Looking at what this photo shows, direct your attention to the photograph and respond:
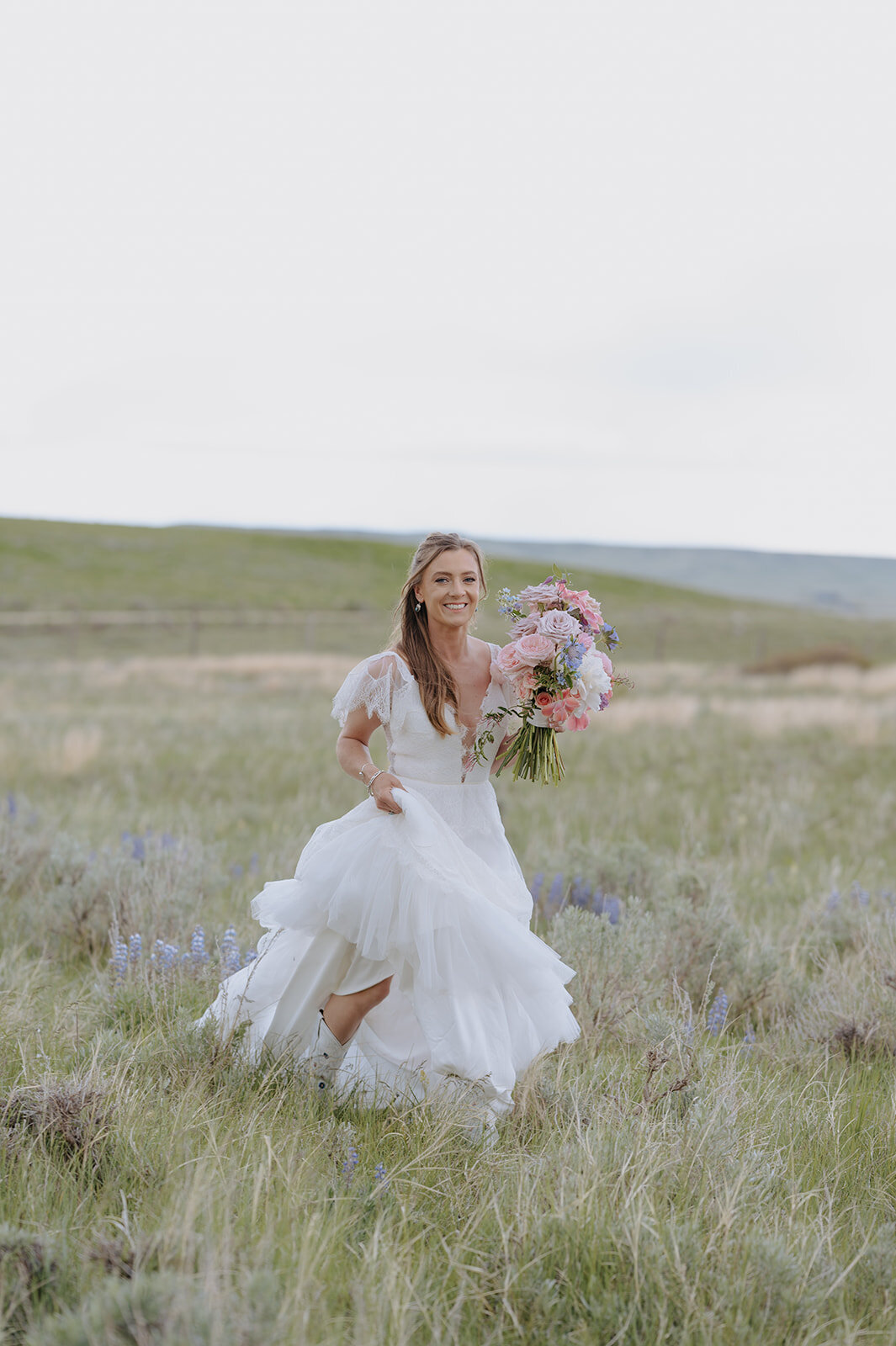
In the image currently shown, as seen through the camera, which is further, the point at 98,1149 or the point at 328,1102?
the point at 328,1102

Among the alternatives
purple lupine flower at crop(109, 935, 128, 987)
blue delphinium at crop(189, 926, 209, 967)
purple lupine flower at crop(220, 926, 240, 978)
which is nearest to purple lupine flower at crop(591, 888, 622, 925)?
purple lupine flower at crop(220, 926, 240, 978)

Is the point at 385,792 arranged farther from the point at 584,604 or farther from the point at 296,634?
the point at 296,634

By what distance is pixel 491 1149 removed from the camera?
2.86 metres

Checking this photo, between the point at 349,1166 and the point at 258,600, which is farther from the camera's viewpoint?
the point at 258,600

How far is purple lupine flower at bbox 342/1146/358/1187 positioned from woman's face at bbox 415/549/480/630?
160 centimetres

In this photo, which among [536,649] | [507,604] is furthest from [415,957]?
[507,604]

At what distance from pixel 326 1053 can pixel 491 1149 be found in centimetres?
79

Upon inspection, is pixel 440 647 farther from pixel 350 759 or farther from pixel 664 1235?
pixel 664 1235

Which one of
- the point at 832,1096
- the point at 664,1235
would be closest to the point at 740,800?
the point at 832,1096

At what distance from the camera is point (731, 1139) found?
2.76m

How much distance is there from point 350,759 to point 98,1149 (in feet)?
4.42

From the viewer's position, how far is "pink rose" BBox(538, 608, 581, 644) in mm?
3180

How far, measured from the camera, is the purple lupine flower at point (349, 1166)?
2.64 m

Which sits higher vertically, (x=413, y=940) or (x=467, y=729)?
(x=467, y=729)
